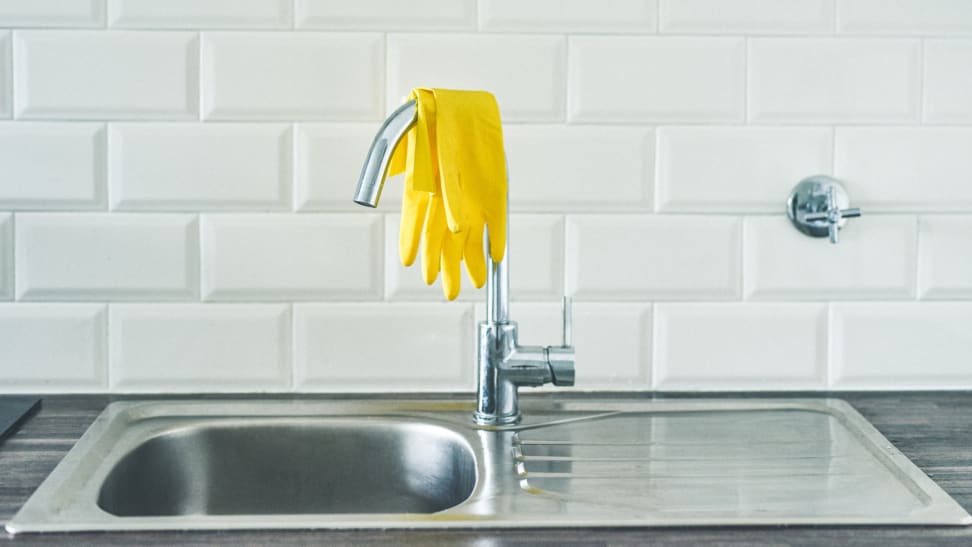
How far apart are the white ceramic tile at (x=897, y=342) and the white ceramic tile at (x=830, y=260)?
28 mm

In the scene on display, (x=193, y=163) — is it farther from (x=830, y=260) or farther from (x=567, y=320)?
(x=830, y=260)

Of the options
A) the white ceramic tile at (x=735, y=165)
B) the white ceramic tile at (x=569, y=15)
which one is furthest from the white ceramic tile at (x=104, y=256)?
the white ceramic tile at (x=735, y=165)

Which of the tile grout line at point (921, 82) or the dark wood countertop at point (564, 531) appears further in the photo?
the tile grout line at point (921, 82)

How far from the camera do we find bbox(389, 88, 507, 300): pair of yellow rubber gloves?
41.6 inches

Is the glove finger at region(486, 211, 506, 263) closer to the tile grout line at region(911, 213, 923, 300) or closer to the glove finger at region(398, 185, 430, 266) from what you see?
the glove finger at region(398, 185, 430, 266)

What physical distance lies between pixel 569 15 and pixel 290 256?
A: 0.46m

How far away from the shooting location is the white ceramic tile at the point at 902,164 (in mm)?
1304

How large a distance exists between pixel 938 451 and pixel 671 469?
29 centimetres

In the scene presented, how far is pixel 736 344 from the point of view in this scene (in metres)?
1.32

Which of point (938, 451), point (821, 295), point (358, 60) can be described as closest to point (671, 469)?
point (938, 451)

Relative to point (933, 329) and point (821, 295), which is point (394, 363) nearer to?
point (821, 295)

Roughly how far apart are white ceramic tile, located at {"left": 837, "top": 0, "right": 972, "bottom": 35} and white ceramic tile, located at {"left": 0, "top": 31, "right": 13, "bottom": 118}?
1.02m

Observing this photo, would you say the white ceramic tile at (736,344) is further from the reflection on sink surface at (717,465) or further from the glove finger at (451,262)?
the glove finger at (451,262)

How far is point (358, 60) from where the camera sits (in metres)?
1.27
